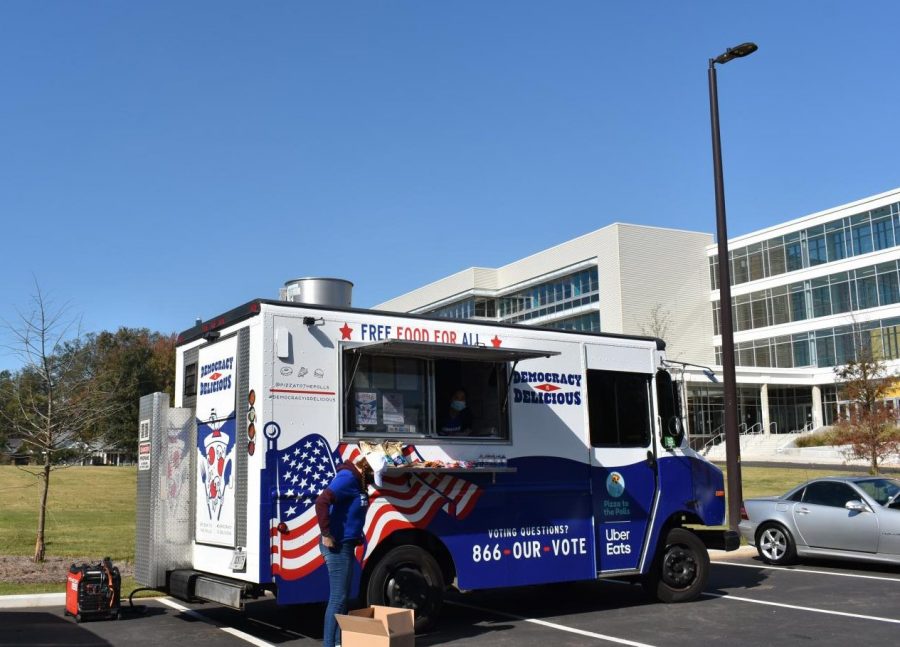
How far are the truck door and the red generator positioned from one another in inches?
201

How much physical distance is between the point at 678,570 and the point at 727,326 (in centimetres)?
635

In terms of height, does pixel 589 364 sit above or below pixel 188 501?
above

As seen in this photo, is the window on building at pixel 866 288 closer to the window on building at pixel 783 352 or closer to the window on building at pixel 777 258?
the window on building at pixel 777 258

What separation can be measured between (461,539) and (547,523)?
3.59 ft

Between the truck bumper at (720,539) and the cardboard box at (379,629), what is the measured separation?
16.2ft

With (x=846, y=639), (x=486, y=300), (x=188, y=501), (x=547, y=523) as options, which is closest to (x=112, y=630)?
(x=188, y=501)

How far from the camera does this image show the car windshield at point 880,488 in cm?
1277

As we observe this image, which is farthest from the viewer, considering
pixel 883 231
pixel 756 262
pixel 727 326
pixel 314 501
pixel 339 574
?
pixel 756 262

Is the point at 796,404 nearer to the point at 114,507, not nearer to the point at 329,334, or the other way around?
the point at 114,507

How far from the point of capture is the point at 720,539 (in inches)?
414

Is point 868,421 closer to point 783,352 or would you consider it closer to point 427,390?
point 427,390

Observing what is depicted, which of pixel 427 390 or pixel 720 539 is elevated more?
pixel 427 390

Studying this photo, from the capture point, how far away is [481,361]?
30.3 ft

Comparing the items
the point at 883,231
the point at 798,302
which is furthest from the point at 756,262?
the point at 883,231
